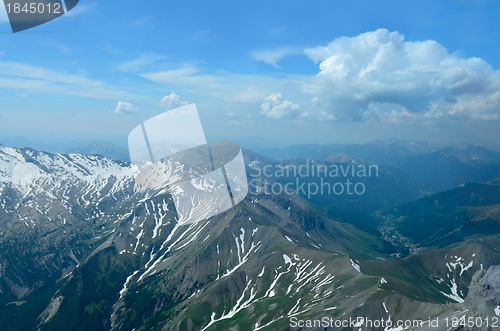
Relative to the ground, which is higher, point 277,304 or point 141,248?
point 277,304

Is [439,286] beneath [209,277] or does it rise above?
beneath

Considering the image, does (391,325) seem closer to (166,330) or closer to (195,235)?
(166,330)

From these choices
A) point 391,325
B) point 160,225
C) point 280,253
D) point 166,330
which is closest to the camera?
point 391,325

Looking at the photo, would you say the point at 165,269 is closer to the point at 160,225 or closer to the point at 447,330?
the point at 160,225

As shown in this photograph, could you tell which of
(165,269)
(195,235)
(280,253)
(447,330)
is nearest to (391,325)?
(447,330)

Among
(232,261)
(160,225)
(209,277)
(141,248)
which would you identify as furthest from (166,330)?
(160,225)

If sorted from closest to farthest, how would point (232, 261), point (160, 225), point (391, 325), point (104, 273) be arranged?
point (391, 325) → point (232, 261) → point (104, 273) → point (160, 225)

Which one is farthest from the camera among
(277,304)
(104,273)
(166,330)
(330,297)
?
(104,273)

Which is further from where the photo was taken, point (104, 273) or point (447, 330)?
point (104, 273)

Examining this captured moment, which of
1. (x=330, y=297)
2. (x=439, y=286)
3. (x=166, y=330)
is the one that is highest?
(x=330, y=297)
